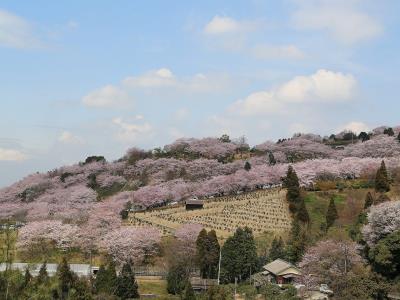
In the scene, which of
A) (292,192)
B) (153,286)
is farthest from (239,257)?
(292,192)

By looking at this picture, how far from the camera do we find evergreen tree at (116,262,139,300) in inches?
1373

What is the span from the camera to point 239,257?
39.3m

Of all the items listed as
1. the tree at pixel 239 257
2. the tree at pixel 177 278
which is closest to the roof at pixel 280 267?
the tree at pixel 239 257

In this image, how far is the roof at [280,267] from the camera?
37062mm

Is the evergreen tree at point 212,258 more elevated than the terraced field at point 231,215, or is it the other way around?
the terraced field at point 231,215

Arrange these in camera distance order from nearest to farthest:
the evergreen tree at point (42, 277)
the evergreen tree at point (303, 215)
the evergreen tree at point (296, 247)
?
the evergreen tree at point (42, 277)
the evergreen tree at point (296, 247)
the evergreen tree at point (303, 215)

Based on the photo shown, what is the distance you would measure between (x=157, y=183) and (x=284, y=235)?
31020 millimetres

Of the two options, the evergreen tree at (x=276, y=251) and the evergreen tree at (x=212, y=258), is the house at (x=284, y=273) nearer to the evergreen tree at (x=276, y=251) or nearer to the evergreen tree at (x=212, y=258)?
the evergreen tree at (x=276, y=251)

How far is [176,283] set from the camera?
36938 millimetres

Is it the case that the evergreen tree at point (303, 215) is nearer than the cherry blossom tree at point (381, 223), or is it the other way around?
the cherry blossom tree at point (381, 223)

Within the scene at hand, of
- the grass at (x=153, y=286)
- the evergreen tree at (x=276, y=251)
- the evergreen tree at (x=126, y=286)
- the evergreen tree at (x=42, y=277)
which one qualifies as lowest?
the grass at (x=153, y=286)

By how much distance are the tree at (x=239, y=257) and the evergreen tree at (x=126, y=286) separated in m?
7.21

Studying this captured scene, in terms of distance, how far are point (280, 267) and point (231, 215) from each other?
19.1m

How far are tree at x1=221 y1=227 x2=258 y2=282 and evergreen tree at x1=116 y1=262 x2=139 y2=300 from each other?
721 centimetres
